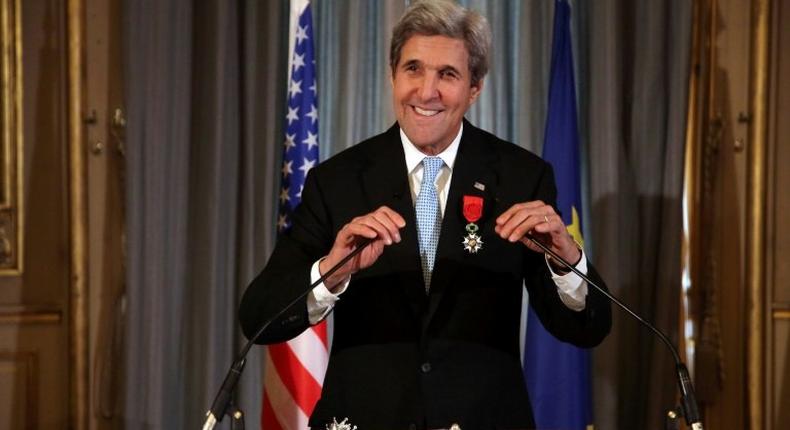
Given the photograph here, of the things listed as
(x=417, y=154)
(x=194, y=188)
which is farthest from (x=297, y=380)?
(x=417, y=154)

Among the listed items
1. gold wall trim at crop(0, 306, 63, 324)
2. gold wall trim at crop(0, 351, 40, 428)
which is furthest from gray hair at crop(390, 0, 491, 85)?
gold wall trim at crop(0, 351, 40, 428)

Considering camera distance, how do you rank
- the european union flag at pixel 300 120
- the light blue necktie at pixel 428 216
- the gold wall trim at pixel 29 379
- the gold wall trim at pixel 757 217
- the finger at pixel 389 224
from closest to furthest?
the finger at pixel 389 224 < the light blue necktie at pixel 428 216 < the european union flag at pixel 300 120 < the gold wall trim at pixel 757 217 < the gold wall trim at pixel 29 379

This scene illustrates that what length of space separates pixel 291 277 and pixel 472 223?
437mm

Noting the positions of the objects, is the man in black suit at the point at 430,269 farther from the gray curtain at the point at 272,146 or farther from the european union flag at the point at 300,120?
the gray curtain at the point at 272,146

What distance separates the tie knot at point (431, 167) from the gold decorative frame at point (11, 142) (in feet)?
8.55

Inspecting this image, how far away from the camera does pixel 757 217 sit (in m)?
4.34

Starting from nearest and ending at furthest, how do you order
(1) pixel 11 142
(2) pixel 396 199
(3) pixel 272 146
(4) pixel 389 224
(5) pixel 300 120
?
(4) pixel 389 224 < (2) pixel 396 199 < (5) pixel 300 120 < (3) pixel 272 146 < (1) pixel 11 142

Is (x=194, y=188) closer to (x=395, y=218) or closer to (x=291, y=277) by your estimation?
(x=291, y=277)

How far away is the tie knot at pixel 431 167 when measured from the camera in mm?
2427

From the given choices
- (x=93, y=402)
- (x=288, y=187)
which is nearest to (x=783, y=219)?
(x=288, y=187)

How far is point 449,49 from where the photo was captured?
2404mm

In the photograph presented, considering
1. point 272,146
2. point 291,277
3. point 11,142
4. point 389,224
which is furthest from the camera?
point 11,142

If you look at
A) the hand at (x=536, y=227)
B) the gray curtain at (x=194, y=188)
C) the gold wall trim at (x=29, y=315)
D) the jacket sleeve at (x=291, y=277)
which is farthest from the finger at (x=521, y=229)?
the gold wall trim at (x=29, y=315)

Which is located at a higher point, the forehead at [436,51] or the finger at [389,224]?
the forehead at [436,51]
